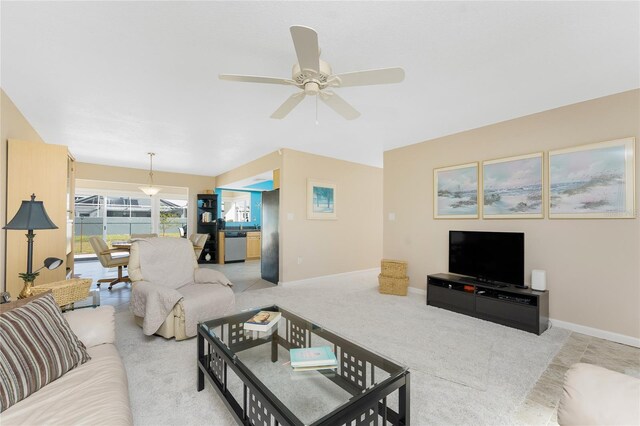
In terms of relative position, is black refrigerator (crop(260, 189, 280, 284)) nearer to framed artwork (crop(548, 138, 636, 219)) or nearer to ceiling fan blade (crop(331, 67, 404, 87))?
ceiling fan blade (crop(331, 67, 404, 87))

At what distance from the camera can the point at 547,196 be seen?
313 cm

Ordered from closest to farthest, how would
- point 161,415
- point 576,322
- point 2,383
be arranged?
1. point 2,383
2. point 161,415
3. point 576,322

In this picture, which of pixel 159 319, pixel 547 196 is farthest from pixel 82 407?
pixel 547 196

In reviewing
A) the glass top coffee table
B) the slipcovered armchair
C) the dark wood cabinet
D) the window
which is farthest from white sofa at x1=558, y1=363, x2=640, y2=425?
the window

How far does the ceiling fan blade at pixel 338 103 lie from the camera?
2.11 meters

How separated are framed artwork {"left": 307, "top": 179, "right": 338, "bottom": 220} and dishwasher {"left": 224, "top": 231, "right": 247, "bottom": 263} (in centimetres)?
321

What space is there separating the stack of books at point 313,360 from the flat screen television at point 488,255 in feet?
8.79

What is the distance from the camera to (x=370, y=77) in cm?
180

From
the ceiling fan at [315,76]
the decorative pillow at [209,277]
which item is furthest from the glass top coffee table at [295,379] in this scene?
the ceiling fan at [315,76]

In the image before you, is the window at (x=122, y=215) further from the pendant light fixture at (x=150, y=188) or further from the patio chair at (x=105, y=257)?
the patio chair at (x=105, y=257)

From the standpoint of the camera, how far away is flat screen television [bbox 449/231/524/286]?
10.3 feet

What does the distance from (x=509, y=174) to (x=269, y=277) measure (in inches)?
165

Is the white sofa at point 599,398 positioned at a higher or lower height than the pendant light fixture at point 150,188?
lower

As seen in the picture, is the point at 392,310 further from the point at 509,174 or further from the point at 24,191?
the point at 24,191
